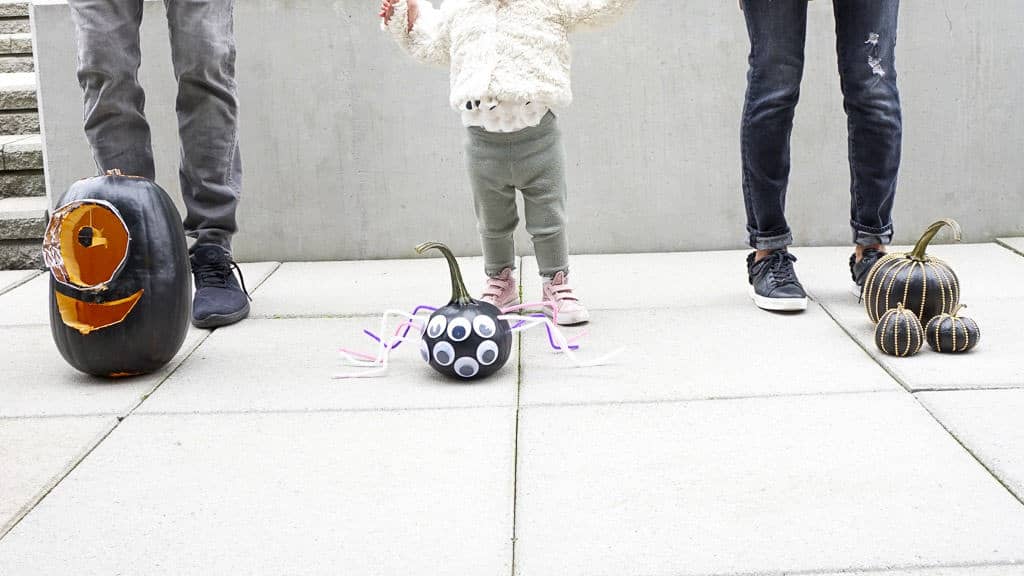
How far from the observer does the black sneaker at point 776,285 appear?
3.48 m

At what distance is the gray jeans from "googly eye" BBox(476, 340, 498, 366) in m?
1.27

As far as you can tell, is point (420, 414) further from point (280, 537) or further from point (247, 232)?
point (247, 232)

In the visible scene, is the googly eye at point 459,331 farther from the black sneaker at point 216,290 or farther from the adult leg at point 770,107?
the adult leg at point 770,107

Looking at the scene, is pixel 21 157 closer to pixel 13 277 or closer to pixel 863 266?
pixel 13 277

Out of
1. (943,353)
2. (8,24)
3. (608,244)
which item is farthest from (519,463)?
(8,24)

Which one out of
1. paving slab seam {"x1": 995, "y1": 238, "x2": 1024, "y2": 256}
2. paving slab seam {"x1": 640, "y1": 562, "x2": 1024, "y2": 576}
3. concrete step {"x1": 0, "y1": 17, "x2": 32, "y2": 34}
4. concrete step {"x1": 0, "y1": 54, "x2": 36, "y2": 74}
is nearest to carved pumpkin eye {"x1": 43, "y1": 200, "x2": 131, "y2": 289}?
paving slab seam {"x1": 640, "y1": 562, "x2": 1024, "y2": 576}

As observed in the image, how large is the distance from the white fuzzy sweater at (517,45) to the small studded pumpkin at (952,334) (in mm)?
1175

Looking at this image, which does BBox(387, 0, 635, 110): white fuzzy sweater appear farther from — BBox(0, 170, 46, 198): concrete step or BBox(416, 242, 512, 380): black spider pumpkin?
BBox(0, 170, 46, 198): concrete step

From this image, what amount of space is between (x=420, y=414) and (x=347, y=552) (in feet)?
2.35

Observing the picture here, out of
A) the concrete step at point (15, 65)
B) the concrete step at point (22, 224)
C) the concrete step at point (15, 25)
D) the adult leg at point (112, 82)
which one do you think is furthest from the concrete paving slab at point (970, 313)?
the concrete step at point (15, 25)

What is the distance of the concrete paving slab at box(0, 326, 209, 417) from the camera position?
111 inches

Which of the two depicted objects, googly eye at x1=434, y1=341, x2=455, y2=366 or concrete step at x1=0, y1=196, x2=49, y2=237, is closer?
googly eye at x1=434, y1=341, x2=455, y2=366

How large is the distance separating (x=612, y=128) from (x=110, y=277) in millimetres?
2138

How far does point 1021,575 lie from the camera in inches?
72.6
